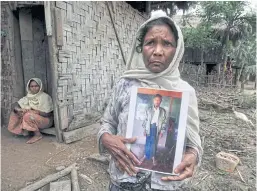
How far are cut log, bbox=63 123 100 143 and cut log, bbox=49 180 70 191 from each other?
1.35m

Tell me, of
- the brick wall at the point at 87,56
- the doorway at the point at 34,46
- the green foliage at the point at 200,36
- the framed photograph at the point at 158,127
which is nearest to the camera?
the framed photograph at the point at 158,127

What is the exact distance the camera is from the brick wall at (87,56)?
4.05 m

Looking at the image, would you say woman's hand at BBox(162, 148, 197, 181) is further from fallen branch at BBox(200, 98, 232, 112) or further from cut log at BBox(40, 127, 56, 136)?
fallen branch at BBox(200, 98, 232, 112)

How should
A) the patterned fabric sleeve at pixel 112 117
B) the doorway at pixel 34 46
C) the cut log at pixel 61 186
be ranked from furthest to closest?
the doorway at pixel 34 46 → the cut log at pixel 61 186 → the patterned fabric sleeve at pixel 112 117

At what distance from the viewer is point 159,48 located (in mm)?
1100

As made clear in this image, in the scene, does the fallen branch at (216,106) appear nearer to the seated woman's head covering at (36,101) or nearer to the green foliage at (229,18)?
the seated woman's head covering at (36,101)

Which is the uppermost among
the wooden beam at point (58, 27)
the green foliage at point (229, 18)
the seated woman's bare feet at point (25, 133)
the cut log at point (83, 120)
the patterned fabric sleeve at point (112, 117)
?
the green foliage at point (229, 18)

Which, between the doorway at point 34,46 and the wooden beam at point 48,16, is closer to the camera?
the wooden beam at point 48,16

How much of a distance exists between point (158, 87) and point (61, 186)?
6.97 feet

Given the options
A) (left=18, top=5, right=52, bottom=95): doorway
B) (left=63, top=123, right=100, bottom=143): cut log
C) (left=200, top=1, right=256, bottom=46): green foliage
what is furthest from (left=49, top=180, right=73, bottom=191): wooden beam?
(left=200, top=1, right=256, bottom=46): green foliage

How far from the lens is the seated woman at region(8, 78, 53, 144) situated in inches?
165

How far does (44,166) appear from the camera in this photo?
10.9 ft

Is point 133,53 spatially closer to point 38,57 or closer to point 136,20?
point 38,57

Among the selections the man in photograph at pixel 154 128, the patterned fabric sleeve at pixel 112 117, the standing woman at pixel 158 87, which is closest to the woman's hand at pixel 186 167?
the standing woman at pixel 158 87
